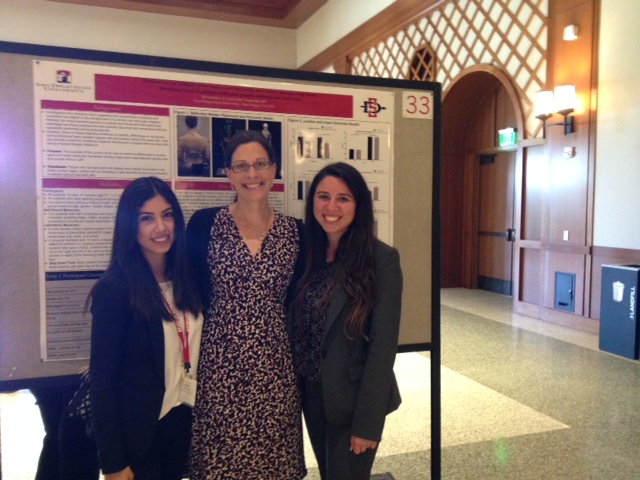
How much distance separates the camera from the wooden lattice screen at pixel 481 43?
5.48 meters

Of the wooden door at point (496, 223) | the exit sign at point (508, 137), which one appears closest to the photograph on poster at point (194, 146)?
the exit sign at point (508, 137)

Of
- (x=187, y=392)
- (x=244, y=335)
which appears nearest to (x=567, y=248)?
(x=244, y=335)

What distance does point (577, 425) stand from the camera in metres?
2.90

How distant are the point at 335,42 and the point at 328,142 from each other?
8148mm

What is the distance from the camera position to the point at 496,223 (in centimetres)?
753

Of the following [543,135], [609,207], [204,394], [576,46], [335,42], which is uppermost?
[335,42]

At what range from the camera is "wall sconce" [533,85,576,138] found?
4.99m

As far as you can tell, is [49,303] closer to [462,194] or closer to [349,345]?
[349,345]

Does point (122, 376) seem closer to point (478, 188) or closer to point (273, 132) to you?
point (273, 132)

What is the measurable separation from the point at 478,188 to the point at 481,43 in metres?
2.39

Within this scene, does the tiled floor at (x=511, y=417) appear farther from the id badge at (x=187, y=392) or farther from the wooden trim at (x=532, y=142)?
the wooden trim at (x=532, y=142)

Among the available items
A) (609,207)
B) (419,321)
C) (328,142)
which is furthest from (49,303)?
(609,207)

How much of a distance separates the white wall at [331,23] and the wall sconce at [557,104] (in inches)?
126

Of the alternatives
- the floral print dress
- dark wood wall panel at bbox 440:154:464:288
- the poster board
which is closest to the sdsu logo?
the poster board
